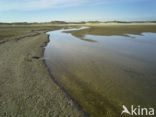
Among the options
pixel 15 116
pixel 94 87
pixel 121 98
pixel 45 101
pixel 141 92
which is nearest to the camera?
pixel 15 116

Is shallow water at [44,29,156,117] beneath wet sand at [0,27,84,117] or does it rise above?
beneath

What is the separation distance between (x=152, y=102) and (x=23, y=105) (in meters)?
5.52

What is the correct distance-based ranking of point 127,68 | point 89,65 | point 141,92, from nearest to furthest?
point 141,92 → point 127,68 → point 89,65

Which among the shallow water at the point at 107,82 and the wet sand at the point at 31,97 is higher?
the wet sand at the point at 31,97

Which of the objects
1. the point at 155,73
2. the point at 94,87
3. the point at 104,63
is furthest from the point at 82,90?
the point at 155,73

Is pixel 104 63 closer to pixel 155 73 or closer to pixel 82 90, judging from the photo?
pixel 155 73

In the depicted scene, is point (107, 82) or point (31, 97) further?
point (107, 82)

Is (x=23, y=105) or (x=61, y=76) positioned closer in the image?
(x=23, y=105)

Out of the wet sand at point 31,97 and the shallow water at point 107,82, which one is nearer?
the wet sand at point 31,97

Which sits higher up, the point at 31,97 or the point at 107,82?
the point at 31,97

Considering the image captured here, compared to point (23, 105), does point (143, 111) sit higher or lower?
lower

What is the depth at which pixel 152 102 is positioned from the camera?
470 cm

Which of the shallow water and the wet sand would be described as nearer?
the wet sand

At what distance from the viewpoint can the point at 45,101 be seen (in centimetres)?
460
